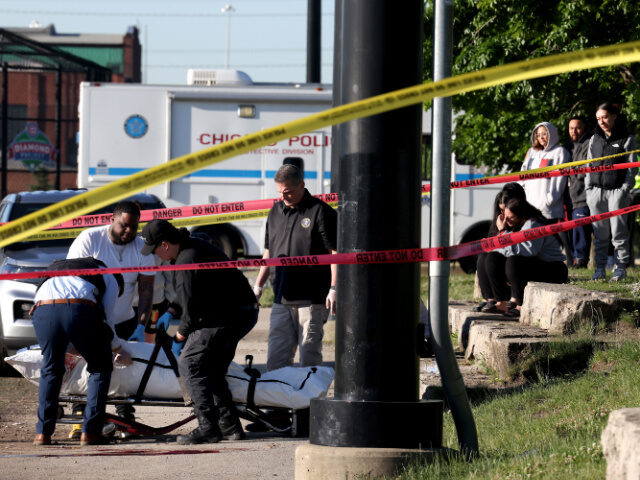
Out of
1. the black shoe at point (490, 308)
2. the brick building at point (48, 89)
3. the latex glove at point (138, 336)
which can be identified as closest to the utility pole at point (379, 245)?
the latex glove at point (138, 336)

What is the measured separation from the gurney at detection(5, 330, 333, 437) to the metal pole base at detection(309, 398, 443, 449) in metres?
2.33

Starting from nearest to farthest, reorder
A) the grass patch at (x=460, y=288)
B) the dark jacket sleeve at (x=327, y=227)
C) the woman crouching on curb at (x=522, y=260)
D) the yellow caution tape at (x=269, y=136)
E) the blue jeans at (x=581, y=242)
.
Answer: the yellow caution tape at (x=269, y=136) < the dark jacket sleeve at (x=327, y=227) < the woman crouching on curb at (x=522, y=260) < the grass patch at (x=460, y=288) < the blue jeans at (x=581, y=242)

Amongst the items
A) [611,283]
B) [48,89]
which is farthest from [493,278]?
[48,89]

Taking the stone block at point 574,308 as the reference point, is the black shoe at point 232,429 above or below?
below

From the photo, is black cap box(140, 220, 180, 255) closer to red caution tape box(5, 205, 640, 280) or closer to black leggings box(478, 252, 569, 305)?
red caution tape box(5, 205, 640, 280)

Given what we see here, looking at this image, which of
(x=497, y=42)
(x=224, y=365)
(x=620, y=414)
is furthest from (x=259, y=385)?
(x=497, y=42)

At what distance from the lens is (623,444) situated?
320 cm

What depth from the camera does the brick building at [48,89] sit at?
91.7ft

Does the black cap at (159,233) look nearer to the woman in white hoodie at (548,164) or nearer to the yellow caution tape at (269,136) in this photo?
the yellow caution tape at (269,136)

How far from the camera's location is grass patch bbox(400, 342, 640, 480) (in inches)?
161

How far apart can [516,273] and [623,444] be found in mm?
5211

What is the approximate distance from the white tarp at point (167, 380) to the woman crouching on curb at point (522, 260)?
2.13 metres

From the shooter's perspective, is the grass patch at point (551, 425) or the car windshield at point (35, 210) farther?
the car windshield at point (35, 210)

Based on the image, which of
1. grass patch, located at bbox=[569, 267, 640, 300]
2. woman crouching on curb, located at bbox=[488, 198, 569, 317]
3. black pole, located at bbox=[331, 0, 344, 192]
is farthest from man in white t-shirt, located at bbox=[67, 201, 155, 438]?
grass patch, located at bbox=[569, 267, 640, 300]
